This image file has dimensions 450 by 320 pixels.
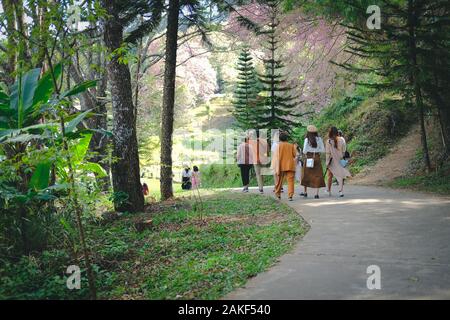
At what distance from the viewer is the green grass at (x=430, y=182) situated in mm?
11078

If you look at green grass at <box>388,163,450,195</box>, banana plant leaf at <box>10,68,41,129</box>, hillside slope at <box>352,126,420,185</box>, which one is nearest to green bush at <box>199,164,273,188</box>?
hillside slope at <box>352,126,420,185</box>

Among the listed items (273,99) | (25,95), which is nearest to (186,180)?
(273,99)

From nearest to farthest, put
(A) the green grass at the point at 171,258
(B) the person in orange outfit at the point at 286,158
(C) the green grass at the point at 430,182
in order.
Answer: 1. (A) the green grass at the point at 171,258
2. (B) the person in orange outfit at the point at 286,158
3. (C) the green grass at the point at 430,182

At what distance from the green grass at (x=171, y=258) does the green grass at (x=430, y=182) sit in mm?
4414

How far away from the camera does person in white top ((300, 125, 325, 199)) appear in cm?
1091

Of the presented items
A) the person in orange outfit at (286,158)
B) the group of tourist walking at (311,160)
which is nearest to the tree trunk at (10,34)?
the group of tourist walking at (311,160)

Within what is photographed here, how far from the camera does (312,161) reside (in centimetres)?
1099

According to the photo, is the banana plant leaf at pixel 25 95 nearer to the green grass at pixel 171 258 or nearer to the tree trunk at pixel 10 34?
the tree trunk at pixel 10 34

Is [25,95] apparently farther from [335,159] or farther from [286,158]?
[335,159]

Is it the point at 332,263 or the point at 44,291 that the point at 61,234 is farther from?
the point at 332,263

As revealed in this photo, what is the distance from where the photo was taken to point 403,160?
634 inches

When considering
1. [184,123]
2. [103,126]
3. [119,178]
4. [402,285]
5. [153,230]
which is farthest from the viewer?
[184,123]
